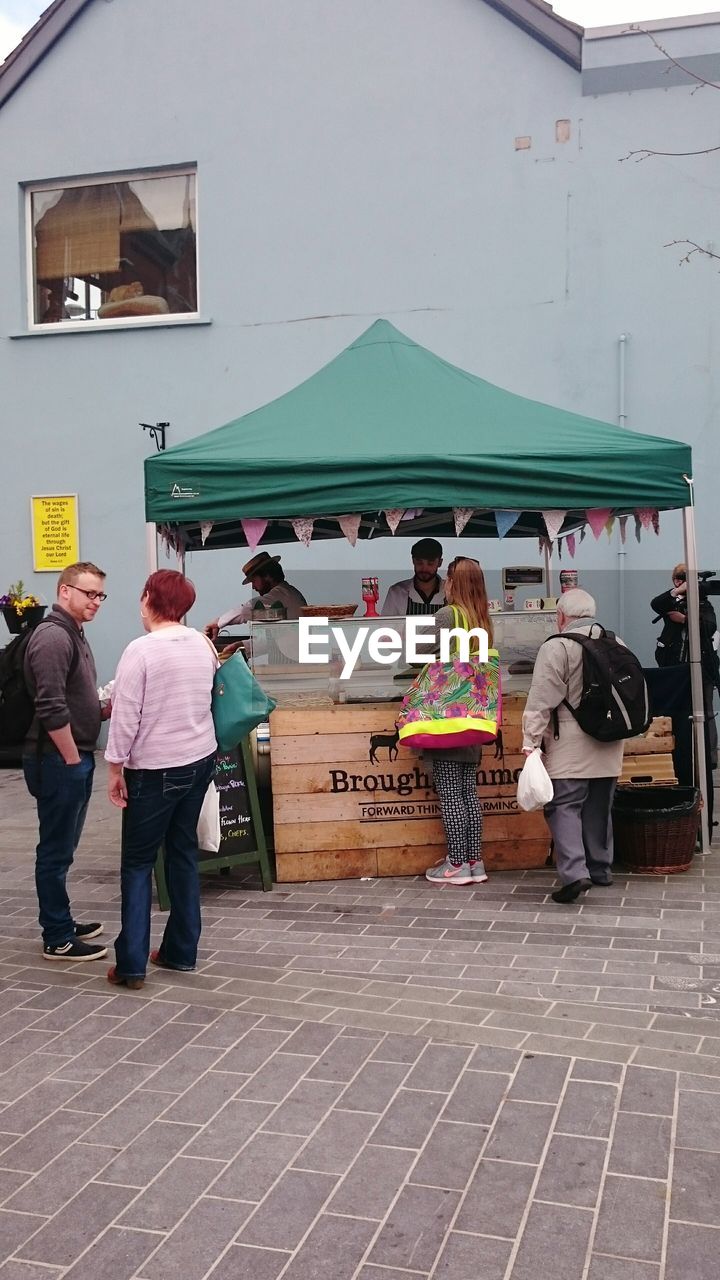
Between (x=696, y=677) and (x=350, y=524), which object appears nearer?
(x=350, y=524)

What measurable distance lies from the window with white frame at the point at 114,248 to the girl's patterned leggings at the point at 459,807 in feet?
21.9

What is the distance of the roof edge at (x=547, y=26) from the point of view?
10164 mm

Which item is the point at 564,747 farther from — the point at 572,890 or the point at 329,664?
the point at 329,664

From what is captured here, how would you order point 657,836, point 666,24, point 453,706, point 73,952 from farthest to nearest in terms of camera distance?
1. point 666,24
2. point 657,836
3. point 453,706
4. point 73,952

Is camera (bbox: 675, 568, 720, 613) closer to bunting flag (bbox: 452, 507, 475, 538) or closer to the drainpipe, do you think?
the drainpipe

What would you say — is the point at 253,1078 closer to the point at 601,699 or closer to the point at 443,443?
the point at 601,699

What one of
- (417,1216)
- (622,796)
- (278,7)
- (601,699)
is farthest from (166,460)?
(278,7)

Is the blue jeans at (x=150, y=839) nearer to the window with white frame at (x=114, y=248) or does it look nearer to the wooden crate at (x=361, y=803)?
the wooden crate at (x=361, y=803)

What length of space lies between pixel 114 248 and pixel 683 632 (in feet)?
22.2

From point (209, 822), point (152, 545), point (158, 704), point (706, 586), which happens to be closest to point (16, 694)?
point (158, 704)

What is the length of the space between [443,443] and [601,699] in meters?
1.76

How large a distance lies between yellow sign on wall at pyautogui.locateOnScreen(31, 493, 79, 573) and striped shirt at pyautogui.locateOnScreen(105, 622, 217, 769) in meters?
6.96

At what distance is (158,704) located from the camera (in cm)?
471

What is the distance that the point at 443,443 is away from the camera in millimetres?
6719
